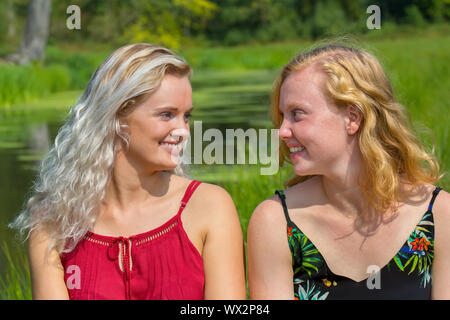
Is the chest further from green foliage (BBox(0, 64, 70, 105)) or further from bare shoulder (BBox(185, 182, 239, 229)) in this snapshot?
green foliage (BBox(0, 64, 70, 105))

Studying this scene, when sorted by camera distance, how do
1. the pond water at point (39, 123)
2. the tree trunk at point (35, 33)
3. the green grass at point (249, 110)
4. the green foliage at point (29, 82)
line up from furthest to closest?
the tree trunk at point (35, 33) → the green foliage at point (29, 82) → the pond water at point (39, 123) → the green grass at point (249, 110)

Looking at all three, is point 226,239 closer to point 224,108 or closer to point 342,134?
point 342,134

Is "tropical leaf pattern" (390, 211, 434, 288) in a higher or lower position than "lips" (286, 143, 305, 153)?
lower

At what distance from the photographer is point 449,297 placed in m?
1.68

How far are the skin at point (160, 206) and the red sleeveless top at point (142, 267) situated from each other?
23 millimetres

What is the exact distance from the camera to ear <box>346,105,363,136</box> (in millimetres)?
1709

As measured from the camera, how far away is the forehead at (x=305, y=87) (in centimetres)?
169

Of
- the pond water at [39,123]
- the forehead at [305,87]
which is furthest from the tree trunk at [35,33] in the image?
the forehead at [305,87]

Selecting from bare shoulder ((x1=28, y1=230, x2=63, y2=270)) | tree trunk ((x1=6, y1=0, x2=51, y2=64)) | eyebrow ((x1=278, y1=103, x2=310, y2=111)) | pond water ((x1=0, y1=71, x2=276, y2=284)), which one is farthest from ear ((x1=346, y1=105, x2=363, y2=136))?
tree trunk ((x1=6, y1=0, x2=51, y2=64))

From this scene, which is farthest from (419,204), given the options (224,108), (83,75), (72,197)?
(83,75)

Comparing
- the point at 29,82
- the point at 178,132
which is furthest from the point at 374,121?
the point at 29,82

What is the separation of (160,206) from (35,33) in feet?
Result: 46.4

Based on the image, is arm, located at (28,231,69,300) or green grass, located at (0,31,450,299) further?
green grass, located at (0,31,450,299)

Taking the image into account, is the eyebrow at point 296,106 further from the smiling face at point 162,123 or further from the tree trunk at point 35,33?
the tree trunk at point 35,33
